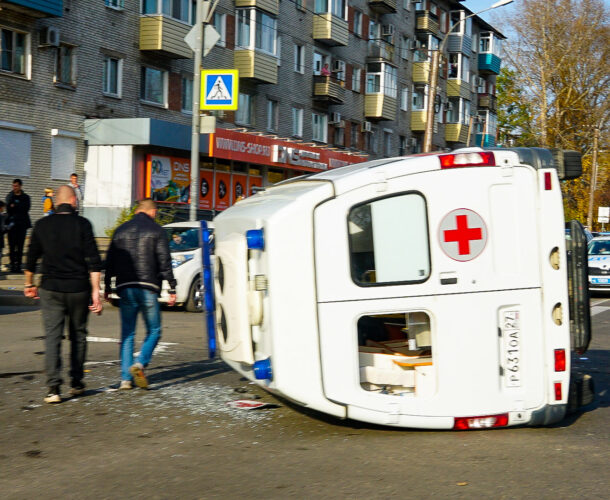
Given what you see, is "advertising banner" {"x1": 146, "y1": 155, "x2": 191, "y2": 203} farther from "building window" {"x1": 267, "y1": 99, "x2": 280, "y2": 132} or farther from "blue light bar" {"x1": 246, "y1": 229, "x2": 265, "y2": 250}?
"blue light bar" {"x1": 246, "y1": 229, "x2": 265, "y2": 250}

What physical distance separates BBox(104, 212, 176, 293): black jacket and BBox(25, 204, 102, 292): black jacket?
47 cm

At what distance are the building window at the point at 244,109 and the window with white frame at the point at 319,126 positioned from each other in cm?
505

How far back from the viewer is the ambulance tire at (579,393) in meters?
7.03

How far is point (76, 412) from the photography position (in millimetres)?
7078

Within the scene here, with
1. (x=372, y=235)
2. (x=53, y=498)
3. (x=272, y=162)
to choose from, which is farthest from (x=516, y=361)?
(x=272, y=162)

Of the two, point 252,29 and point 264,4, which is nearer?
point 252,29

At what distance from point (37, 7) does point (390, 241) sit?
812 inches

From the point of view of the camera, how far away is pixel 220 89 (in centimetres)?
2039

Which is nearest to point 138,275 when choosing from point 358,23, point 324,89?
point 324,89

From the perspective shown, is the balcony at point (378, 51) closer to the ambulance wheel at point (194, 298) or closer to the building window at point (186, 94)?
the building window at point (186, 94)

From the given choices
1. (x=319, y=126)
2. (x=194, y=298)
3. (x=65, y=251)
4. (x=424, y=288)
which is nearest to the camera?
(x=424, y=288)

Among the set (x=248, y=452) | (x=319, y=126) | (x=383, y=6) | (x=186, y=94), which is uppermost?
(x=383, y=6)

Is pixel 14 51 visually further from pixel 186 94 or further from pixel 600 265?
pixel 600 265

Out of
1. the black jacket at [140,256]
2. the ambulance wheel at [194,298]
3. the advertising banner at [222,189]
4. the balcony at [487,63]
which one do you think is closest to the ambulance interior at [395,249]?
the black jacket at [140,256]
